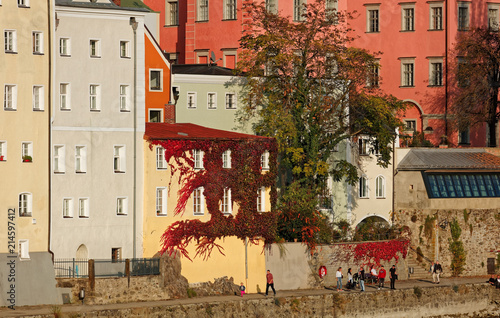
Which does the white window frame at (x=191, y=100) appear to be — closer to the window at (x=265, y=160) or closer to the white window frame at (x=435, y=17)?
the window at (x=265, y=160)

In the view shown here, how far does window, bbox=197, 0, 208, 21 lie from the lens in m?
95.2

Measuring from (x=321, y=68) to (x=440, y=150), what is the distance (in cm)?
1098

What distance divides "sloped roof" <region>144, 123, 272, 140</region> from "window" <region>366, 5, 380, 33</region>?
28965 millimetres

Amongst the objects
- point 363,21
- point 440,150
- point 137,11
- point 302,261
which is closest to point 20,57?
point 137,11

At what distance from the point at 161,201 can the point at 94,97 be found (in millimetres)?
6208

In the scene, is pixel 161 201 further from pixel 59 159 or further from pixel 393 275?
pixel 393 275

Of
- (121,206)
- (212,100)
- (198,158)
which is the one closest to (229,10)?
(212,100)

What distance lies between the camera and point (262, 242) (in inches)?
2842

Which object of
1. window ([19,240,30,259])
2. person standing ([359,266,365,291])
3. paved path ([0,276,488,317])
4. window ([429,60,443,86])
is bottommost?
paved path ([0,276,488,317])

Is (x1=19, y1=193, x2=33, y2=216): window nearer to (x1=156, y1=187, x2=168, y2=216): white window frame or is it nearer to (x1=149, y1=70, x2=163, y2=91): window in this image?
(x1=156, y1=187, x2=168, y2=216): white window frame

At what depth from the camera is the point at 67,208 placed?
6756 centimetres

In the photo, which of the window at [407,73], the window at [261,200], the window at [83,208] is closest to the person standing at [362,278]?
the window at [261,200]

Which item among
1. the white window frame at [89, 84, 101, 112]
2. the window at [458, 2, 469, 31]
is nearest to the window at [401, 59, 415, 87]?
the window at [458, 2, 469, 31]

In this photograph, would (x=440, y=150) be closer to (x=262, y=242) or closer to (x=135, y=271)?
(x=262, y=242)
